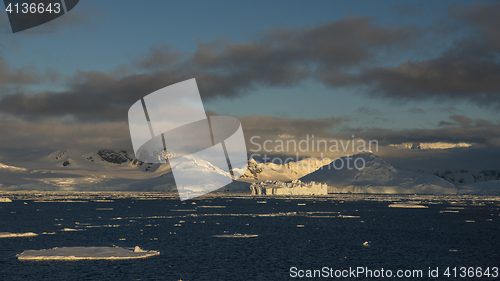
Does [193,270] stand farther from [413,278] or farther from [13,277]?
[413,278]

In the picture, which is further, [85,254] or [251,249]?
[251,249]

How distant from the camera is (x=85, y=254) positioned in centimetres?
3622

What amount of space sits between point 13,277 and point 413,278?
2618cm

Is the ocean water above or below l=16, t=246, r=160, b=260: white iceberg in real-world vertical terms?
below

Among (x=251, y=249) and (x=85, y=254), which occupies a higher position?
(x=85, y=254)

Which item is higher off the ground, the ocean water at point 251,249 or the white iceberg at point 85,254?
the white iceberg at point 85,254

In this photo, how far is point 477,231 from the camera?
64500mm

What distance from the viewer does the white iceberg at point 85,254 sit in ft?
114

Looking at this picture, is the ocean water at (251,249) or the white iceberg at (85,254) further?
the white iceberg at (85,254)

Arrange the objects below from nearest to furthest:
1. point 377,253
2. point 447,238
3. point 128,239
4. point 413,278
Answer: point 413,278, point 377,253, point 128,239, point 447,238

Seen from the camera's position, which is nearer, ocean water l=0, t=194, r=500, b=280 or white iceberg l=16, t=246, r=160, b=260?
ocean water l=0, t=194, r=500, b=280

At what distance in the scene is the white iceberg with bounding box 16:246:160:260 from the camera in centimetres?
3466

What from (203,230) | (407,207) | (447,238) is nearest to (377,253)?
(447,238)

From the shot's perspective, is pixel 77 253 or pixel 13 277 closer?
pixel 13 277
